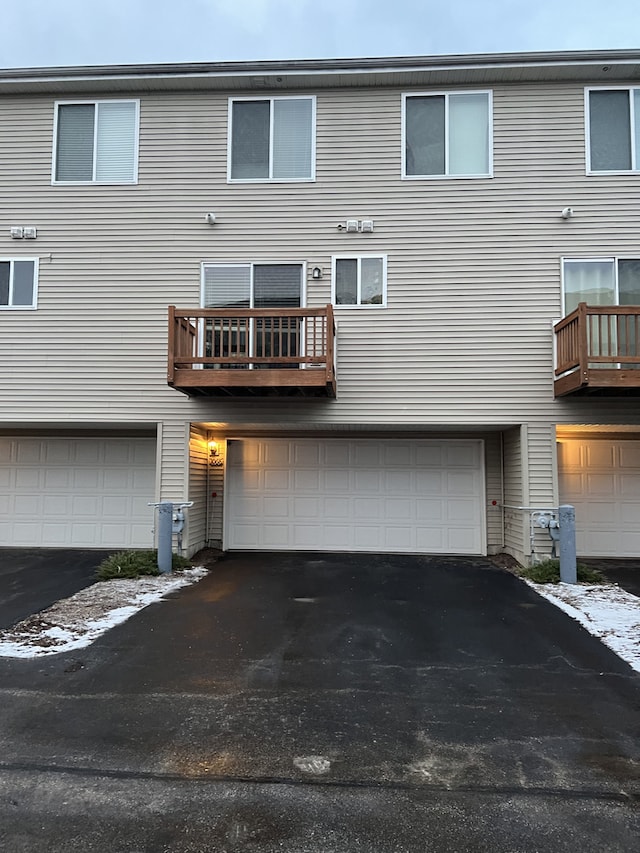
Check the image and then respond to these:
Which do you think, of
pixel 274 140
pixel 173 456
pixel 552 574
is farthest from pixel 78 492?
pixel 552 574

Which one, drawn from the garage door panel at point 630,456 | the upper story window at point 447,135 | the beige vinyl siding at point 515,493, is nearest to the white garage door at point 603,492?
the garage door panel at point 630,456

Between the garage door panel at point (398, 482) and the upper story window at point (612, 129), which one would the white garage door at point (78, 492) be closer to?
the garage door panel at point (398, 482)

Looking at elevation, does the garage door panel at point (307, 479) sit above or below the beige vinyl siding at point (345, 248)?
below

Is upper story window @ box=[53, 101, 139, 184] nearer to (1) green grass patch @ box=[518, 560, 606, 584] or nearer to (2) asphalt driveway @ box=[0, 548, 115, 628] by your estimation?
(2) asphalt driveway @ box=[0, 548, 115, 628]

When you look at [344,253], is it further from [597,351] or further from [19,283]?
[19,283]

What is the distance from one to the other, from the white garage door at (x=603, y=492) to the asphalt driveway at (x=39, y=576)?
7971 mm

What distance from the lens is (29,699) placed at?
3.75m

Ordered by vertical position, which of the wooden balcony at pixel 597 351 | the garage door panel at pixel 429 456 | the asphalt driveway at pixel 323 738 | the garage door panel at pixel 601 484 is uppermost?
the wooden balcony at pixel 597 351

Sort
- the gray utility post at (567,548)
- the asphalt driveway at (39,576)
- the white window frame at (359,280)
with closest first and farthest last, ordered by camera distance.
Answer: the asphalt driveway at (39,576) → the gray utility post at (567,548) → the white window frame at (359,280)

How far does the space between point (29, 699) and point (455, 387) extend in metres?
6.78

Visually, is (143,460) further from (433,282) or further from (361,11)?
(361,11)

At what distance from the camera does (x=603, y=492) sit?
30.8ft

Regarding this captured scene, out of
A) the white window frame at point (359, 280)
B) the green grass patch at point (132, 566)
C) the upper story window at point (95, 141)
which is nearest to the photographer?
the green grass patch at point (132, 566)

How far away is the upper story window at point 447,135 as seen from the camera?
866 cm
